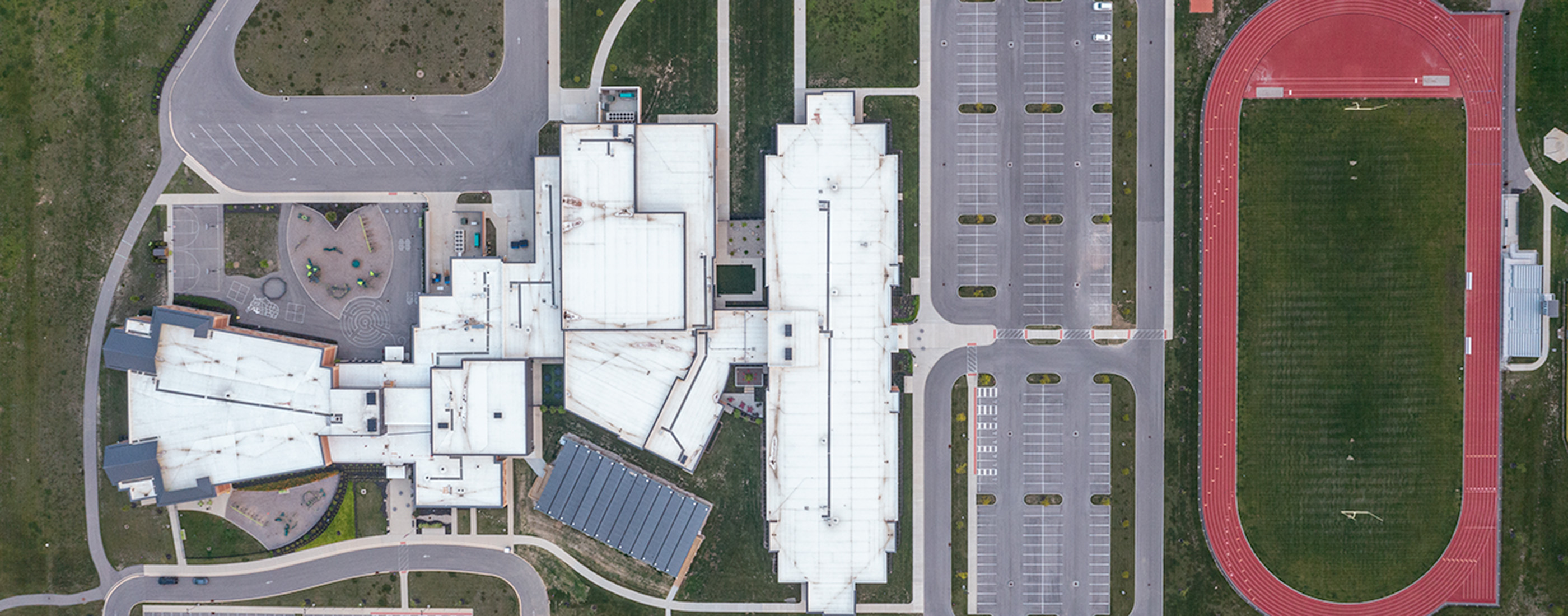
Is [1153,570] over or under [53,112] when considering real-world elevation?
under

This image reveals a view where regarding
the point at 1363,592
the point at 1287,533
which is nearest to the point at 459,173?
the point at 1287,533

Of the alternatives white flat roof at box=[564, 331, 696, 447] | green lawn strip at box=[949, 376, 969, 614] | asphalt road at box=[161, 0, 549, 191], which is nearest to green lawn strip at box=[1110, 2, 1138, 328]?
green lawn strip at box=[949, 376, 969, 614]

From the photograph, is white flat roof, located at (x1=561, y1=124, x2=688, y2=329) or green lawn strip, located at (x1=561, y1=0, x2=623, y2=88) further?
green lawn strip, located at (x1=561, y1=0, x2=623, y2=88)

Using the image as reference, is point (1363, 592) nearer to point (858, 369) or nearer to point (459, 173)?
point (858, 369)

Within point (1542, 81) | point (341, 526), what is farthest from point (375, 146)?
point (1542, 81)

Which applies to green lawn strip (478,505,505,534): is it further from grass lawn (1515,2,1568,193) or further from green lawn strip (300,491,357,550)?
grass lawn (1515,2,1568,193)
